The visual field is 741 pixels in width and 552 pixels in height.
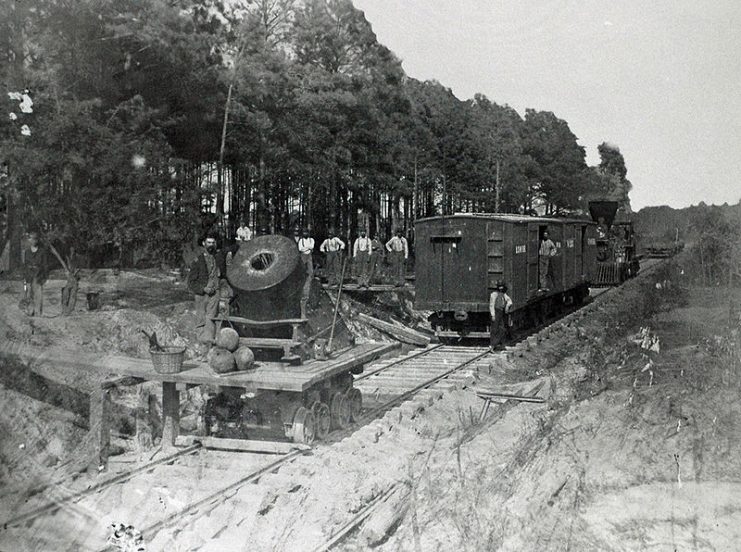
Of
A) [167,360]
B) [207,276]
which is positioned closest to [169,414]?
[167,360]

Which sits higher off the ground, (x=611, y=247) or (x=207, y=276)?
(x=611, y=247)

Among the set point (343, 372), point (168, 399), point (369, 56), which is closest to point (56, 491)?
point (168, 399)

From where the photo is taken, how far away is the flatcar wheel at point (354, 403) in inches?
363

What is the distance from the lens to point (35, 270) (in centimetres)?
1373

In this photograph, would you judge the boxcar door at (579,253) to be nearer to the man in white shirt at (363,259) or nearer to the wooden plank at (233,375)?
the man in white shirt at (363,259)

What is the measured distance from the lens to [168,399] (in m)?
8.24

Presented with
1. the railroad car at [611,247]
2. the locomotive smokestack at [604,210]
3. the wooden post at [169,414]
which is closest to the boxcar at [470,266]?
the wooden post at [169,414]

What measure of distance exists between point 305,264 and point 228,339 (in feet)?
5.32

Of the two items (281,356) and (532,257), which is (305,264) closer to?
(281,356)

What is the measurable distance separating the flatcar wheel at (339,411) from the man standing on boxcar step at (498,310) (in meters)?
6.53

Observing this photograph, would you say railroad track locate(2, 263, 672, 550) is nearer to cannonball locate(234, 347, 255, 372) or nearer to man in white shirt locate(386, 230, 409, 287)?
cannonball locate(234, 347, 255, 372)

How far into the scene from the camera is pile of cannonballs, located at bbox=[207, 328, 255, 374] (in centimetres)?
785

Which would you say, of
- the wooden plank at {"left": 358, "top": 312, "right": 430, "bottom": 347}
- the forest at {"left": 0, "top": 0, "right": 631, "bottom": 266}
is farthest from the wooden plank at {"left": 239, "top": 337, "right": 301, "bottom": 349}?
the wooden plank at {"left": 358, "top": 312, "right": 430, "bottom": 347}

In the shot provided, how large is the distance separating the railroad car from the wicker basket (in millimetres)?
24000
